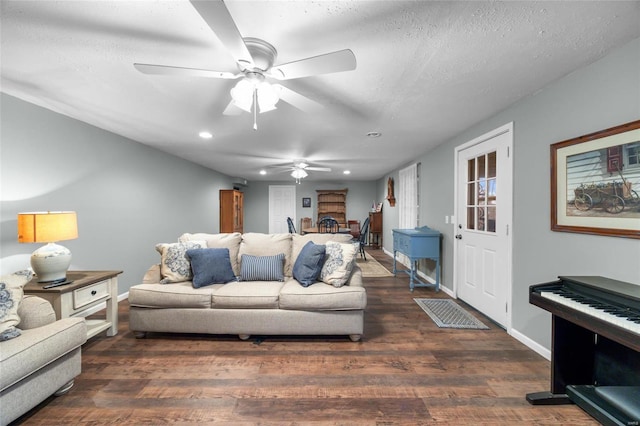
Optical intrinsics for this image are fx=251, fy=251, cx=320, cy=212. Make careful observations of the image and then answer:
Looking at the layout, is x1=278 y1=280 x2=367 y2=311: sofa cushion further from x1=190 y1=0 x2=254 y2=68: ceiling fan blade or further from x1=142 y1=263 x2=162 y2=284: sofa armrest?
x1=190 y1=0 x2=254 y2=68: ceiling fan blade

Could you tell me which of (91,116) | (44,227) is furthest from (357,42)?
(91,116)

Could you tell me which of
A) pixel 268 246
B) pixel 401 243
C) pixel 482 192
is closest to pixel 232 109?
pixel 268 246

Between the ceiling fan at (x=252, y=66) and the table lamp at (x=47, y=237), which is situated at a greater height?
the ceiling fan at (x=252, y=66)

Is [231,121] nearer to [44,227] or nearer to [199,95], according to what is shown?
[199,95]

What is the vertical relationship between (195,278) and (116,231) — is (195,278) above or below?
below

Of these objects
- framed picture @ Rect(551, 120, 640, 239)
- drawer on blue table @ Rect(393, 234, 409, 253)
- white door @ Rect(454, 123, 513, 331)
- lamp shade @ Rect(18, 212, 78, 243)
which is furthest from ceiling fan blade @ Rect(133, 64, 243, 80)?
drawer on blue table @ Rect(393, 234, 409, 253)

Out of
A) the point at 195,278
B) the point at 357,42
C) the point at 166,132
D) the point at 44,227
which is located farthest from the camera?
the point at 166,132

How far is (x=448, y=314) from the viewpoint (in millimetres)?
2906

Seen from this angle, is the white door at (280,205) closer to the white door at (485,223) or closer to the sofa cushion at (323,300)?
the white door at (485,223)

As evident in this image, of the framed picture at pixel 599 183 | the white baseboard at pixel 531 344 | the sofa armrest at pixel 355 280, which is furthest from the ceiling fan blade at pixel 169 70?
the white baseboard at pixel 531 344

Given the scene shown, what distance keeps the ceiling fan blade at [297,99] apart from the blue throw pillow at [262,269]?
5.17 ft

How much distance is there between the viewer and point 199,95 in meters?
2.21

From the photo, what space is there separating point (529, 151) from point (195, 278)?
3.34 m

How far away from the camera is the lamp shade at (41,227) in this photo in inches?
76.9
